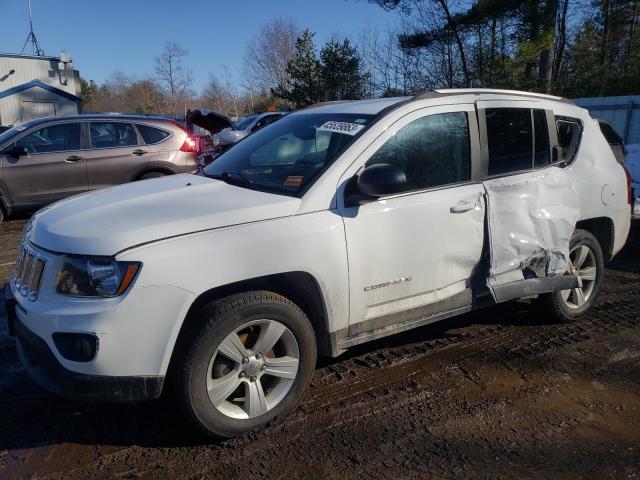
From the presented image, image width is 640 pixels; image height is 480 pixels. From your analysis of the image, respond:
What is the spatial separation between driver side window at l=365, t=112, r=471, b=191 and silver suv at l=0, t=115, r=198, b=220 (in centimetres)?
624

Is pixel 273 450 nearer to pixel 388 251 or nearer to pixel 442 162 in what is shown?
pixel 388 251

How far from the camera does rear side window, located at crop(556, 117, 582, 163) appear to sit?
438 cm

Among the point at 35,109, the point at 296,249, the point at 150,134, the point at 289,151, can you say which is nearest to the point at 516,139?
the point at 289,151

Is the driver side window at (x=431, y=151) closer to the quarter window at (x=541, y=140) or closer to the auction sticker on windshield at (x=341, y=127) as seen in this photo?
the auction sticker on windshield at (x=341, y=127)

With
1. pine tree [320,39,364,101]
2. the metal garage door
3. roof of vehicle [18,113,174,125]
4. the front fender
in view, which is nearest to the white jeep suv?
the front fender

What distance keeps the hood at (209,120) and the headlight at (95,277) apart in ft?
20.5

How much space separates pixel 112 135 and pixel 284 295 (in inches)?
275

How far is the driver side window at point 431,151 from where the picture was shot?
3418 millimetres

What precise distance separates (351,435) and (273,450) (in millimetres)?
445

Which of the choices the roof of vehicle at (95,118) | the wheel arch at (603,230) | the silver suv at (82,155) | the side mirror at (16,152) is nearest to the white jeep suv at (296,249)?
the wheel arch at (603,230)

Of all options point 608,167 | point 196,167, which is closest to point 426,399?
point 608,167

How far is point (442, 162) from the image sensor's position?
11.9 feet

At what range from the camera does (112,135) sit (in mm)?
8836

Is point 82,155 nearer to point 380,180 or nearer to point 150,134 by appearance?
point 150,134
